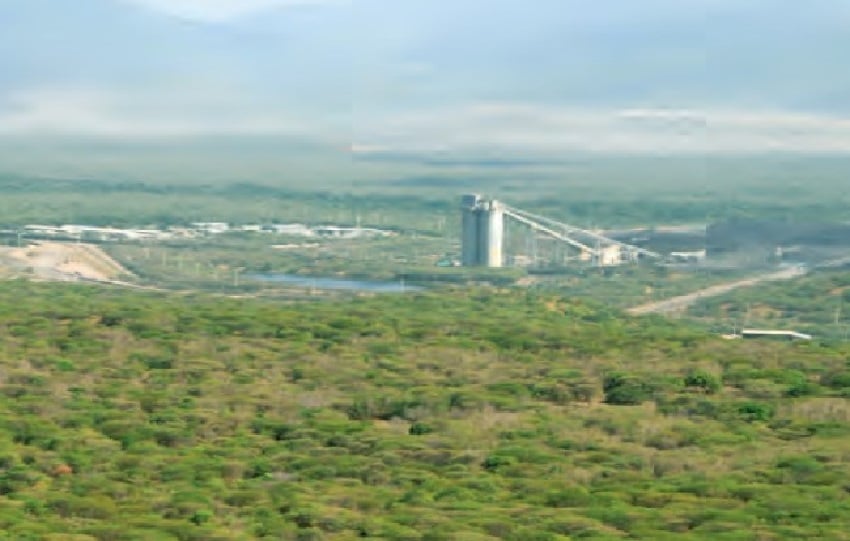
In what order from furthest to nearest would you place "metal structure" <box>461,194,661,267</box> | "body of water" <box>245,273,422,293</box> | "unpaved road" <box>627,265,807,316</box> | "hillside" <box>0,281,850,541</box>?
"metal structure" <box>461,194,661,267</box>, "body of water" <box>245,273,422,293</box>, "unpaved road" <box>627,265,807,316</box>, "hillside" <box>0,281,850,541</box>

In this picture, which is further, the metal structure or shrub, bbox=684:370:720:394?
the metal structure

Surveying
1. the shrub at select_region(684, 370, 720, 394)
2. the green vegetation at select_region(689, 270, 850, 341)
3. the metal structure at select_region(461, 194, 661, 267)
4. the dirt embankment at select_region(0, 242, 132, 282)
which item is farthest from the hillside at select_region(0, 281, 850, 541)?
the metal structure at select_region(461, 194, 661, 267)

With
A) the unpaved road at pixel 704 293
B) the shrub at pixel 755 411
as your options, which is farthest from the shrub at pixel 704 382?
the unpaved road at pixel 704 293

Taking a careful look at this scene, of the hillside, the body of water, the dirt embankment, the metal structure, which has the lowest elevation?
the hillside

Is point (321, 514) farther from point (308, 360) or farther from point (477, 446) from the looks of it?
point (308, 360)

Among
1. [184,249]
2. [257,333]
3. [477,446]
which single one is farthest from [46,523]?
[184,249]

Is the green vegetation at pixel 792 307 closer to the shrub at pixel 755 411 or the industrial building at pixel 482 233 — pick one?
the industrial building at pixel 482 233

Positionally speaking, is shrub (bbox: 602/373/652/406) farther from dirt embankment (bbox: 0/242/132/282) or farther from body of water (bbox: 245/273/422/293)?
dirt embankment (bbox: 0/242/132/282)
